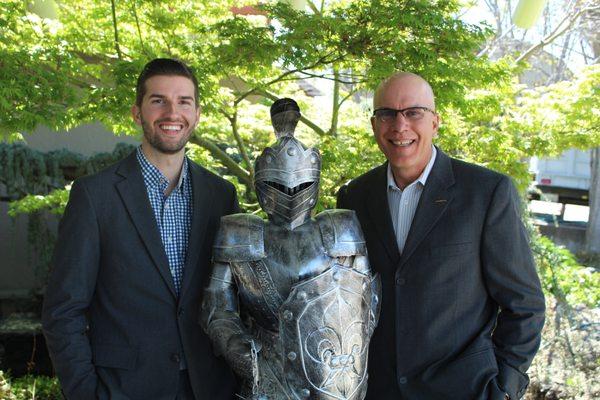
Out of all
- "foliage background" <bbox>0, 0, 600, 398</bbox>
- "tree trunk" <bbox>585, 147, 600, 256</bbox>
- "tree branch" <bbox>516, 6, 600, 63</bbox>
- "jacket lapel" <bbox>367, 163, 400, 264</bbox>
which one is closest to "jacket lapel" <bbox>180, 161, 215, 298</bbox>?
"jacket lapel" <bbox>367, 163, 400, 264</bbox>

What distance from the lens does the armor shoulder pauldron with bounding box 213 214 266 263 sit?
8.39ft

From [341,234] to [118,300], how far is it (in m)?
0.98

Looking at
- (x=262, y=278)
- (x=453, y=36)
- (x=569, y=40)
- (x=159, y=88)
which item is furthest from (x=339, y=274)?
(x=569, y=40)

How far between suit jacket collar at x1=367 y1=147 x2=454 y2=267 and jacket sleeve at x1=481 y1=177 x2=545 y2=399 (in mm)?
211

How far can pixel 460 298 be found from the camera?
8.75ft

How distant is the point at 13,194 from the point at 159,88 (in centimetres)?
715

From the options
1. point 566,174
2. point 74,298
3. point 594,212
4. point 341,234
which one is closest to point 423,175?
point 341,234

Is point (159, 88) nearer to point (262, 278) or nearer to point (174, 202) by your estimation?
point (174, 202)

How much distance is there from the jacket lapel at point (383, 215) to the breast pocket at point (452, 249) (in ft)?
0.54

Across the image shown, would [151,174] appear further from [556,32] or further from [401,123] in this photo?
[556,32]

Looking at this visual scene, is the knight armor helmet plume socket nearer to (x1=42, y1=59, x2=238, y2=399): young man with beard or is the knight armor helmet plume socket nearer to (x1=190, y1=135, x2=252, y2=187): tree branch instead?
(x1=42, y1=59, x2=238, y2=399): young man with beard

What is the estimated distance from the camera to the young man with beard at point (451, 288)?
8.63ft

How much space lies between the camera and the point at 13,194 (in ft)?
29.4

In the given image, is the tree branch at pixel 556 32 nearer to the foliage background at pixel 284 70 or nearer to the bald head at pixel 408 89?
the foliage background at pixel 284 70
